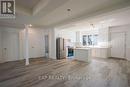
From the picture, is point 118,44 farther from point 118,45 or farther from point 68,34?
point 68,34

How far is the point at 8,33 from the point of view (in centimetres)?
653

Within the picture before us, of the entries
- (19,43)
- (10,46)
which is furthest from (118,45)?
(10,46)

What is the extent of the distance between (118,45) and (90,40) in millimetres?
2788

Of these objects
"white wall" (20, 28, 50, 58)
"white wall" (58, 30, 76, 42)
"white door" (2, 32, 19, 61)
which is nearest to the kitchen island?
"white wall" (58, 30, 76, 42)

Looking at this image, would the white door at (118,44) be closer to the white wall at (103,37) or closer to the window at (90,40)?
the white wall at (103,37)

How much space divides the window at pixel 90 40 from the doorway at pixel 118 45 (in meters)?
1.75

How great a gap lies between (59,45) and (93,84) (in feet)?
15.3

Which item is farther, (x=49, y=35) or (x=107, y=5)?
(x=49, y=35)

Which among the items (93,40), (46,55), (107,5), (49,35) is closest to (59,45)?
(49,35)

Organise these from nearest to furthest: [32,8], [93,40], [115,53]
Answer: [32,8] → [115,53] → [93,40]

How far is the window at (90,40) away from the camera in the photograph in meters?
8.78

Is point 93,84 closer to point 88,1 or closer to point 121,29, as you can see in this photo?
point 88,1

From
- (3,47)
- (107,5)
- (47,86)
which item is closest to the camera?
(47,86)

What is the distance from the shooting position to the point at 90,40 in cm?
923
